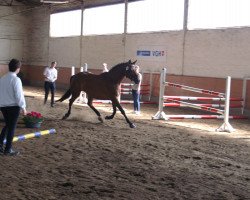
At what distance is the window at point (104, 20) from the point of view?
22859 millimetres

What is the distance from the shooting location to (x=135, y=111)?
581 inches

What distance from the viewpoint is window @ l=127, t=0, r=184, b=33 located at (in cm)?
1889

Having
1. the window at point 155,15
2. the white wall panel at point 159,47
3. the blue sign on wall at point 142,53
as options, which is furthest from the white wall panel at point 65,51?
the blue sign on wall at point 142,53

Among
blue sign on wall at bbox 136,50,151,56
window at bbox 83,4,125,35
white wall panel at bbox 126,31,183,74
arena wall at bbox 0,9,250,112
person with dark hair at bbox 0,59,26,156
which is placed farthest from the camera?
window at bbox 83,4,125,35

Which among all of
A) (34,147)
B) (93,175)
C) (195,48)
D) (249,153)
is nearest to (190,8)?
(195,48)

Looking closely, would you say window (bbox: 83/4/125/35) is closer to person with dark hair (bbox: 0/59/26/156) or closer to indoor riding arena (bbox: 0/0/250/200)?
indoor riding arena (bbox: 0/0/250/200)

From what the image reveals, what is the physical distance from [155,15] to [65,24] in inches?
401

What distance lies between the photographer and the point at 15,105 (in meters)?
6.69

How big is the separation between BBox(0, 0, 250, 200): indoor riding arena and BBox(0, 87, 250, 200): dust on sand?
0.07ft

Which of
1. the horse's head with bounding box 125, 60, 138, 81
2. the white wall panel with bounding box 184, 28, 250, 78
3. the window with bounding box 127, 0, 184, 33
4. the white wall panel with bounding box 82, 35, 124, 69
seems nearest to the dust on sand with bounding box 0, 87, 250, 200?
the horse's head with bounding box 125, 60, 138, 81

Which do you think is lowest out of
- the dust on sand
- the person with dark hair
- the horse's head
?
the dust on sand

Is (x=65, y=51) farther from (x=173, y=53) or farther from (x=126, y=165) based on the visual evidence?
(x=126, y=165)

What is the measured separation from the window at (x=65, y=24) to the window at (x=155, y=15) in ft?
19.4

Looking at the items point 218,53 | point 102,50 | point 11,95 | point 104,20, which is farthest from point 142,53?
point 11,95
